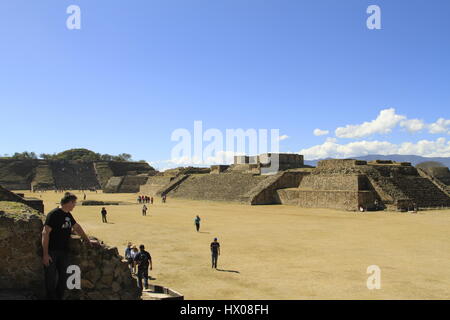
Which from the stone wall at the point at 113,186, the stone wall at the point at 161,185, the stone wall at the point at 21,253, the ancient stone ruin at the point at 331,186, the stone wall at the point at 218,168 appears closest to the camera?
the stone wall at the point at 21,253

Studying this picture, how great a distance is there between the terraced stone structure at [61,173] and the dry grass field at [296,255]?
63756mm

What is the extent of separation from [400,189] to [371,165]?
16.3ft

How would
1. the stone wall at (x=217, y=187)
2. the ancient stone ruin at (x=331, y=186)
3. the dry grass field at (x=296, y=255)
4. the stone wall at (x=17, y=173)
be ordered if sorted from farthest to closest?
the stone wall at (x=17, y=173), the stone wall at (x=217, y=187), the ancient stone ruin at (x=331, y=186), the dry grass field at (x=296, y=255)

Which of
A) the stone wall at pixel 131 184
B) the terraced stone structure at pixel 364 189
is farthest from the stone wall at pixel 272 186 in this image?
the stone wall at pixel 131 184

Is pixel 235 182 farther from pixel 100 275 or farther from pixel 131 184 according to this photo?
pixel 100 275

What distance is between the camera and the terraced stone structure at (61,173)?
87.7 m

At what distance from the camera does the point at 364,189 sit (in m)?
36.5

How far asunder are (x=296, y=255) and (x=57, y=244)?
35.0 feet

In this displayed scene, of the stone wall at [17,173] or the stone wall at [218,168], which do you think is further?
the stone wall at [17,173]

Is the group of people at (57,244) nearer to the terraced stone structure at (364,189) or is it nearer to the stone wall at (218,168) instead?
the terraced stone structure at (364,189)

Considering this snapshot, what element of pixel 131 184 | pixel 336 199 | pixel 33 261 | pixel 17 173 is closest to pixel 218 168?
pixel 131 184

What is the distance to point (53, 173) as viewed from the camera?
9700 centimetres
